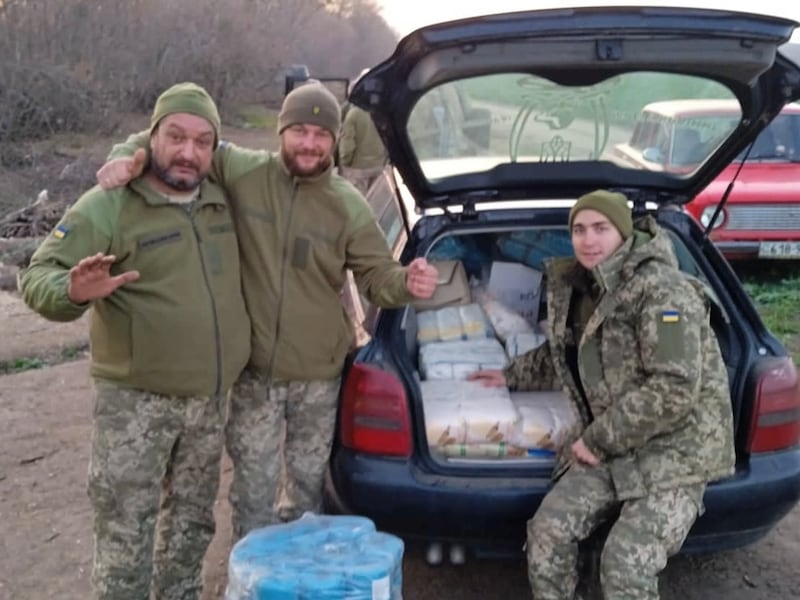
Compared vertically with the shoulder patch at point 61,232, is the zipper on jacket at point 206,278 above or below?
below

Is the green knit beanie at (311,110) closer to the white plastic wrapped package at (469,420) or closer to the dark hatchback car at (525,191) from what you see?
the dark hatchback car at (525,191)

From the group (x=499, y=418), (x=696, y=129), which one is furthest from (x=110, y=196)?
(x=696, y=129)

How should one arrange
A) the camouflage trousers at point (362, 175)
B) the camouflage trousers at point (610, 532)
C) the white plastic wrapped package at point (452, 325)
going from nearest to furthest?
the camouflage trousers at point (610, 532) < the white plastic wrapped package at point (452, 325) < the camouflage trousers at point (362, 175)

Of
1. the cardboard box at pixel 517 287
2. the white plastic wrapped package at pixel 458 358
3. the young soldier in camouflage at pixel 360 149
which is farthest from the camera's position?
the young soldier in camouflage at pixel 360 149

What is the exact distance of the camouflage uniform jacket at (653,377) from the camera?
3094mm

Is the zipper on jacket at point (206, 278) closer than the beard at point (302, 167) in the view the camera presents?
Yes

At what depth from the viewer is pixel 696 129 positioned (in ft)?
13.9

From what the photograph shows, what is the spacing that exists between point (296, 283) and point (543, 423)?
1.05m

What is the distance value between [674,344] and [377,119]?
135 centimetres

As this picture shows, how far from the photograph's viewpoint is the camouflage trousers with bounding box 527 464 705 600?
3088mm

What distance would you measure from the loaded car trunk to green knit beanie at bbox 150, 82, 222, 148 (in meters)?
1.04

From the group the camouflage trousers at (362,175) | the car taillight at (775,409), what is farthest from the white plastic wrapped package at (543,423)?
the camouflage trousers at (362,175)

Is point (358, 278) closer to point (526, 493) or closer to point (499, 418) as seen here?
point (499, 418)

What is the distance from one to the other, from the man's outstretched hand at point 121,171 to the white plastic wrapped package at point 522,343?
5.68 feet
